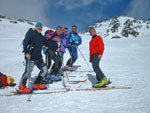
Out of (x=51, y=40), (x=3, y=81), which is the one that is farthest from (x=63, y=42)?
(x=3, y=81)

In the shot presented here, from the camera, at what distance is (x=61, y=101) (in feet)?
11.3

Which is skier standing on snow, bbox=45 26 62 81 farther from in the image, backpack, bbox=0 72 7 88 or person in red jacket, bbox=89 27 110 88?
backpack, bbox=0 72 7 88

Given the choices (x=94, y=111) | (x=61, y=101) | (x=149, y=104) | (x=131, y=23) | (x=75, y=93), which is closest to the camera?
(x=94, y=111)

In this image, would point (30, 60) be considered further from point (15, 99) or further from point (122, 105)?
point (122, 105)

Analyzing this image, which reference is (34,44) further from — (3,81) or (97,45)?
(97,45)

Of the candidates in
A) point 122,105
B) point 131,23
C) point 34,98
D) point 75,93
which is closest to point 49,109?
point 34,98

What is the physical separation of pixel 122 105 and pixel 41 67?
2905 millimetres

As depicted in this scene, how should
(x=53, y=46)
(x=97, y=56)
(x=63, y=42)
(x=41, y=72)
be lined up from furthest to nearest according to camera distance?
(x=63, y=42) → (x=53, y=46) → (x=97, y=56) → (x=41, y=72)

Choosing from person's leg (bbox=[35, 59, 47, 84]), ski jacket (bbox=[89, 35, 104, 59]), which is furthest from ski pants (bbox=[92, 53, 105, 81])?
person's leg (bbox=[35, 59, 47, 84])

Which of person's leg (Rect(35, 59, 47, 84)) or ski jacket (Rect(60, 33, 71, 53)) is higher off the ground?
ski jacket (Rect(60, 33, 71, 53))

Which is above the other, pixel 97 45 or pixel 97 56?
pixel 97 45

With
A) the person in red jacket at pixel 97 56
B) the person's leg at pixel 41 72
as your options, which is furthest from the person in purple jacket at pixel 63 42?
the person's leg at pixel 41 72

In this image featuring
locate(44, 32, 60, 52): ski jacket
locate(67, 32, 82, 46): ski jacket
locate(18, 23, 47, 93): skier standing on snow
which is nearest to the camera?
locate(18, 23, 47, 93): skier standing on snow

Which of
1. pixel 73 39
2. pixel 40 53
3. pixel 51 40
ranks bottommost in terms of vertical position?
pixel 40 53
